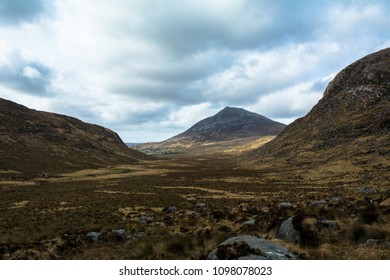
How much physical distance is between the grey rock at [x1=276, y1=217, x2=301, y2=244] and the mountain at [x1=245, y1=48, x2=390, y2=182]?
173 ft

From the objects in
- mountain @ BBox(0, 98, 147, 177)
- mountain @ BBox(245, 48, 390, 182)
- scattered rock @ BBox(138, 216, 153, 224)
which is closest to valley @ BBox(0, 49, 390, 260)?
scattered rock @ BBox(138, 216, 153, 224)

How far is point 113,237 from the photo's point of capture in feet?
61.3

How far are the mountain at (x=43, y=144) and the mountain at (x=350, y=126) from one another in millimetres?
78267

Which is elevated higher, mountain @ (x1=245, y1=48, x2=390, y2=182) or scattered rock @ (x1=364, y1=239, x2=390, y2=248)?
mountain @ (x1=245, y1=48, x2=390, y2=182)

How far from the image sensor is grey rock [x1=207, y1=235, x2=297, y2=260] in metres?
10.4

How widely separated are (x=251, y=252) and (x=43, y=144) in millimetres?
139128

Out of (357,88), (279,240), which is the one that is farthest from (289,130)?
(279,240)

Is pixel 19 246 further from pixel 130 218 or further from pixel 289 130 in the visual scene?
pixel 289 130

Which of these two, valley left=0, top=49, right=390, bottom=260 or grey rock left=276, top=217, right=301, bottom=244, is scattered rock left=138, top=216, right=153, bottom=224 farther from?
Answer: grey rock left=276, top=217, right=301, bottom=244

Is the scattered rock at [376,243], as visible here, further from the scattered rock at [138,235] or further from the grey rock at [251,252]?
the scattered rock at [138,235]

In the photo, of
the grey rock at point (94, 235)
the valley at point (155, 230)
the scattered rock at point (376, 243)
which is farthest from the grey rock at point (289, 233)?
the grey rock at point (94, 235)

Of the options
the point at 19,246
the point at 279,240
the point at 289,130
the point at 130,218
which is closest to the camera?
the point at 279,240
